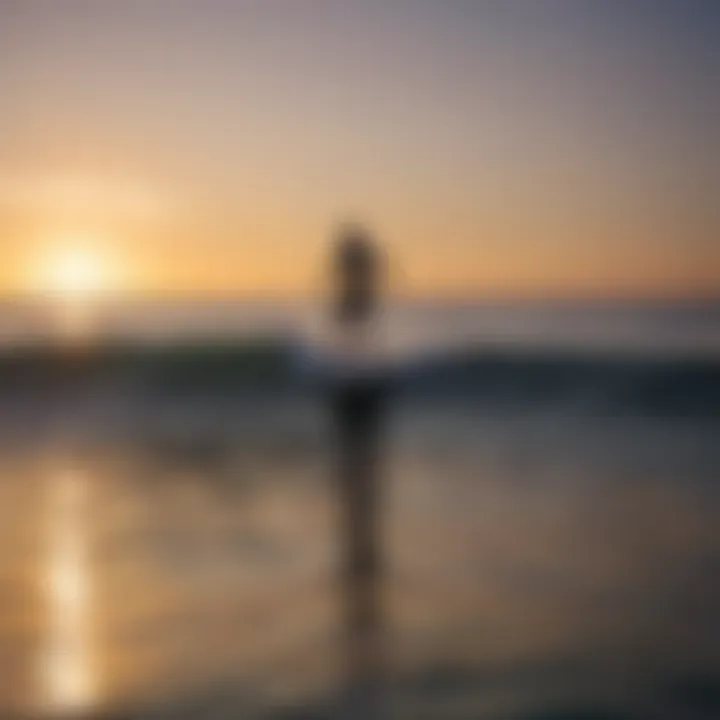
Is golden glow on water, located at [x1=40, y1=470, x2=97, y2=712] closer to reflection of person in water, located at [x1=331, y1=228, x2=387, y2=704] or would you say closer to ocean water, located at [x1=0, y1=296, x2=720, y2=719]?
ocean water, located at [x1=0, y1=296, x2=720, y2=719]

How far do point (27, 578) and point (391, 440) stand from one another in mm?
3754

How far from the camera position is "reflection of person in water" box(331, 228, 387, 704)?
3.38 metres

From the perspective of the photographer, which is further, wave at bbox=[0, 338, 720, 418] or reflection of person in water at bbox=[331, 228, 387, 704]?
wave at bbox=[0, 338, 720, 418]

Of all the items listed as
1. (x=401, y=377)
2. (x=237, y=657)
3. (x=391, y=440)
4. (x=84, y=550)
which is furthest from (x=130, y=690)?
(x=401, y=377)

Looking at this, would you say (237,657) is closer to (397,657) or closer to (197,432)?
(397,657)

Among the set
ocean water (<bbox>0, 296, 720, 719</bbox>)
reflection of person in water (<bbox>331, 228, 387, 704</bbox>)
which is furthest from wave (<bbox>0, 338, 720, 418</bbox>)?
reflection of person in water (<bbox>331, 228, 387, 704</bbox>)

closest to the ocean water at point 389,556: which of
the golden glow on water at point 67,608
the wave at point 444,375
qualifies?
the golden glow on water at point 67,608

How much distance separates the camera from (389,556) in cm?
428

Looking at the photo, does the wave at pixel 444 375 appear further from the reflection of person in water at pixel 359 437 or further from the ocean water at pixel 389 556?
the reflection of person in water at pixel 359 437

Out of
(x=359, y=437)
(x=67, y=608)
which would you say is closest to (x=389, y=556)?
(x=67, y=608)

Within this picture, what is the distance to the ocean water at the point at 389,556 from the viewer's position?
115 inches

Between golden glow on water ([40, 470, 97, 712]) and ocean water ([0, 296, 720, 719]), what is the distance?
12 millimetres

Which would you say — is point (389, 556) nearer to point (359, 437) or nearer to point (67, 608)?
point (67, 608)

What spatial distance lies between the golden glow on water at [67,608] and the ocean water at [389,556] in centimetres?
1
